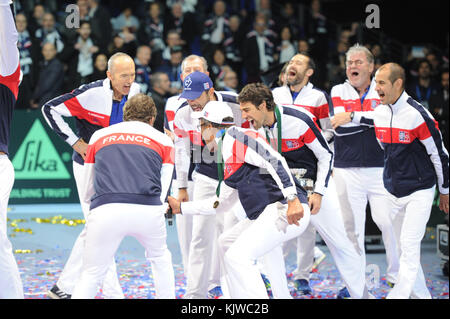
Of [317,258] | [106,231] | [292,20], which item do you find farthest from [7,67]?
[292,20]

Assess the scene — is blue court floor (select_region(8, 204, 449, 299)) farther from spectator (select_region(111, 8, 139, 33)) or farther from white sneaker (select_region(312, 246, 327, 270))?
spectator (select_region(111, 8, 139, 33))

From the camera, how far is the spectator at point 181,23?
14.3 meters

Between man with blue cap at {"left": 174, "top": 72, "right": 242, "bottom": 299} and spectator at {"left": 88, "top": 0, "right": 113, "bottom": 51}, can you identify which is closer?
man with blue cap at {"left": 174, "top": 72, "right": 242, "bottom": 299}

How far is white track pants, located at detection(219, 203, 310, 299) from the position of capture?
5.29 m

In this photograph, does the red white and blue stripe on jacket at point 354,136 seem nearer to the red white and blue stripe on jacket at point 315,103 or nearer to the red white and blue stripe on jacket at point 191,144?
the red white and blue stripe on jacket at point 315,103

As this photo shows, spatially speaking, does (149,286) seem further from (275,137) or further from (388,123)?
(388,123)

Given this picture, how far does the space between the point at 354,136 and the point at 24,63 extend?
754cm

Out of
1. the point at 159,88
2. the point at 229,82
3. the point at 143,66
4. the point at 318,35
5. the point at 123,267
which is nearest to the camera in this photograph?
the point at 123,267

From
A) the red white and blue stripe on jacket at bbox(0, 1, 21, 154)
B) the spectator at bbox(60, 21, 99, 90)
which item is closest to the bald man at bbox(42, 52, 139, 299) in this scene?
the red white and blue stripe on jacket at bbox(0, 1, 21, 154)

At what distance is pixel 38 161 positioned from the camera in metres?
12.6

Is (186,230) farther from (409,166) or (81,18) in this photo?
(81,18)

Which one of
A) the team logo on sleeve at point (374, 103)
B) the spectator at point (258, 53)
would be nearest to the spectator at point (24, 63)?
the spectator at point (258, 53)

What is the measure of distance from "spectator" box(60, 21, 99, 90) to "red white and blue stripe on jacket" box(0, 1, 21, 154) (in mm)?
7024

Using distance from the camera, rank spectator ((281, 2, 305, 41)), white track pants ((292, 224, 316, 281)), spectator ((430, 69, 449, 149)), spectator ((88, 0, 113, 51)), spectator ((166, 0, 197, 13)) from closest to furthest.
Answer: white track pants ((292, 224, 316, 281))
spectator ((430, 69, 449, 149))
spectator ((88, 0, 113, 51))
spectator ((166, 0, 197, 13))
spectator ((281, 2, 305, 41))
